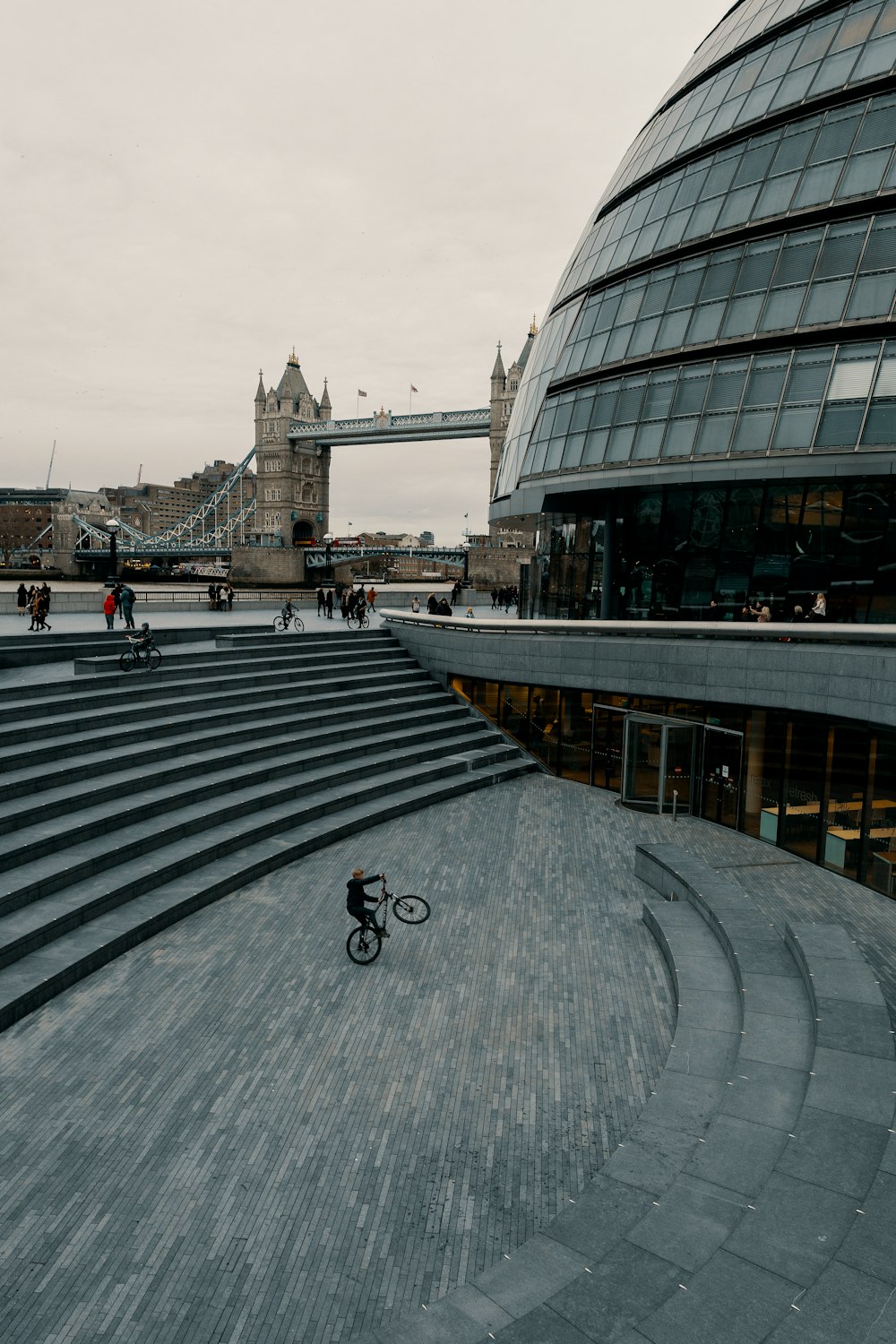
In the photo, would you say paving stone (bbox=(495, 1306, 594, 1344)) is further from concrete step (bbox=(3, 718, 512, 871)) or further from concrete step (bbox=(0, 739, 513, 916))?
concrete step (bbox=(3, 718, 512, 871))

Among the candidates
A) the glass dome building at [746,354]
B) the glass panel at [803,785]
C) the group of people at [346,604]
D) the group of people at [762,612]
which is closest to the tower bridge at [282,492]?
the group of people at [346,604]

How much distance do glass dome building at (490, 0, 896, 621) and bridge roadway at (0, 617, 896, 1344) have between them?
1135 cm

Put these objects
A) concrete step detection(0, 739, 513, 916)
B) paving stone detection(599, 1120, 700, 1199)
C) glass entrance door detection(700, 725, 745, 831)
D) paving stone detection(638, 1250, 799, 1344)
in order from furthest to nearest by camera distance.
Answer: glass entrance door detection(700, 725, 745, 831) → concrete step detection(0, 739, 513, 916) → paving stone detection(599, 1120, 700, 1199) → paving stone detection(638, 1250, 799, 1344)

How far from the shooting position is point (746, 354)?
949 inches

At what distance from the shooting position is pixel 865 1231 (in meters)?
7.31

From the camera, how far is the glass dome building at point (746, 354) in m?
22.0

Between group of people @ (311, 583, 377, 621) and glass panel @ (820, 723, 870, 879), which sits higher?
group of people @ (311, 583, 377, 621)

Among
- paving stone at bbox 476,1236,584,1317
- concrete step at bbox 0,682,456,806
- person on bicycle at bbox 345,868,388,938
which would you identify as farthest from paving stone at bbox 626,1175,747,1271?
concrete step at bbox 0,682,456,806

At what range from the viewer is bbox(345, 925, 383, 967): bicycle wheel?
13.8 metres

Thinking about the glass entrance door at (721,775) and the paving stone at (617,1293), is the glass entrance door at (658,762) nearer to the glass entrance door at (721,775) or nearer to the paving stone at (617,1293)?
the glass entrance door at (721,775)

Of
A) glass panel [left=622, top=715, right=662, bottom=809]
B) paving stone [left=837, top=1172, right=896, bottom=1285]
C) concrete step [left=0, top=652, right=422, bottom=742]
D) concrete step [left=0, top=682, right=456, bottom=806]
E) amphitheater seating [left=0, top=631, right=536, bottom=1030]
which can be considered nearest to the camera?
paving stone [left=837, top=1172, right=896, bottom=1285]

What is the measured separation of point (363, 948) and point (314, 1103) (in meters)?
3.70

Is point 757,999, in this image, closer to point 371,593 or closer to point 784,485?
point 784,485

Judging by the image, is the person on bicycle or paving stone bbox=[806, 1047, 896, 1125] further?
the person on bicycle
